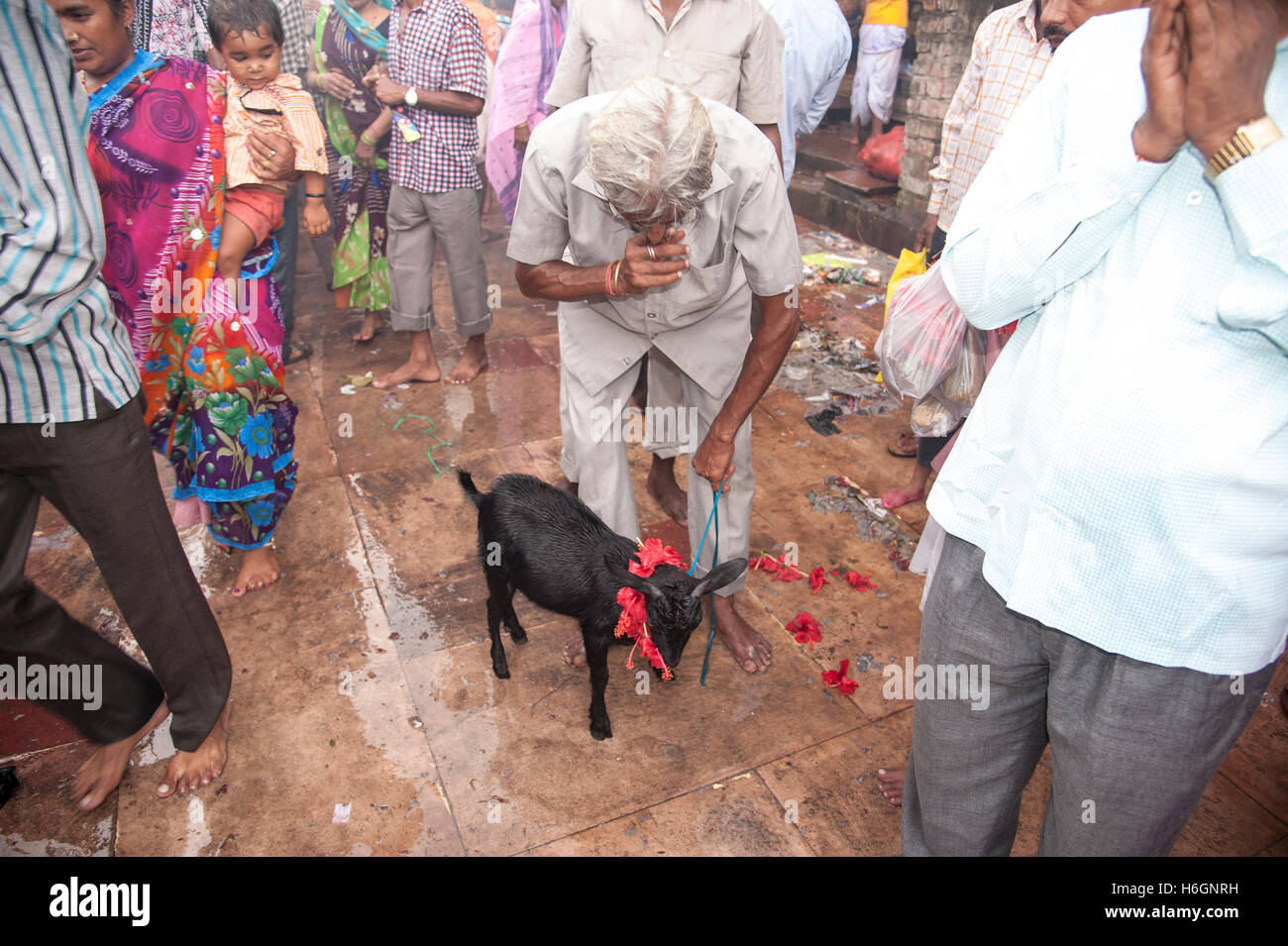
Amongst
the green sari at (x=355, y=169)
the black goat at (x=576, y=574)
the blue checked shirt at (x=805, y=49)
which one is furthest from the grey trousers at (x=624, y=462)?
the green sari at (x=355, y=169)

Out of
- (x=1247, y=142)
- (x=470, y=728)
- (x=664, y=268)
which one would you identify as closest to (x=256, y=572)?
(x=470, y=728)

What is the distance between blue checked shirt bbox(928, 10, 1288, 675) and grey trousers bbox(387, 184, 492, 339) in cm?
395

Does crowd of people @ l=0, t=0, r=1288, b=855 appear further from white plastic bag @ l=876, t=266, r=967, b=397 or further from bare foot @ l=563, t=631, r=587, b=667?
bare foot @ l=563, t=631, r=587, b=667

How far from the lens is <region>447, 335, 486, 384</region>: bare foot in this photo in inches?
206

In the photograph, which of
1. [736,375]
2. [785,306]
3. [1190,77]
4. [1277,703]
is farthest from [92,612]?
[1277,703]

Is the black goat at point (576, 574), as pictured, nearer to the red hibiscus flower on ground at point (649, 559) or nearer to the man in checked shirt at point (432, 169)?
the red hibiscus flower on ground at point (649, 559)

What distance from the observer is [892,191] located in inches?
314

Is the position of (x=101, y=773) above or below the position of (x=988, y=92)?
below

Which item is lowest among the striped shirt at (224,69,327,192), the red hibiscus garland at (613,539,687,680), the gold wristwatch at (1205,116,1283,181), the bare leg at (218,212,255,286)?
the red hibiscus garland at (613,539,687,680)

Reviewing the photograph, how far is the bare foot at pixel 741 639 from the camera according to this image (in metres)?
3.16

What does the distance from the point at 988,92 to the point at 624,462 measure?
269 centimetres

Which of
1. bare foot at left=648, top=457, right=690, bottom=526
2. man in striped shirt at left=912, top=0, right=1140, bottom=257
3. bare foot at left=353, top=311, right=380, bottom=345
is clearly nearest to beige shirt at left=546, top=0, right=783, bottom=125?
man in striped shirt at left=912, top=0, right=1140, bottom=257

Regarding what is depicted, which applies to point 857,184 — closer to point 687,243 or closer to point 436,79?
point 436,79

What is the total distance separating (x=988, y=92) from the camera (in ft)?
12.7
